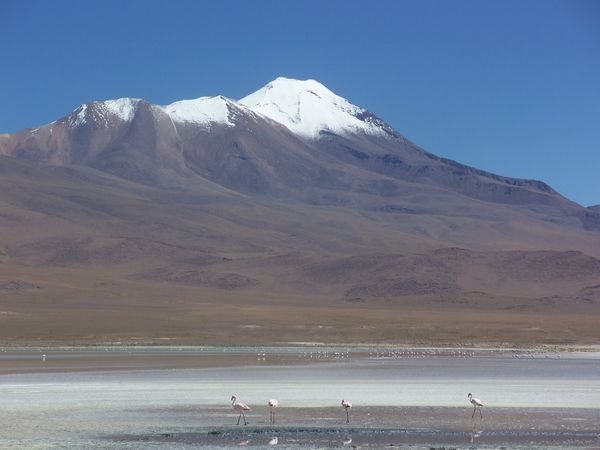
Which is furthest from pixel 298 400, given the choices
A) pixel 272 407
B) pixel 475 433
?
pixel 475 433

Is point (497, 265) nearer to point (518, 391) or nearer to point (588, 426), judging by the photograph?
point (518, 391)

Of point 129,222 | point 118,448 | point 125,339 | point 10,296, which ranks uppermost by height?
point 129,222

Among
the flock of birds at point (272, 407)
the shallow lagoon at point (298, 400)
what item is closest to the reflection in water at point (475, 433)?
the shallow lagoon at point (298, 400)

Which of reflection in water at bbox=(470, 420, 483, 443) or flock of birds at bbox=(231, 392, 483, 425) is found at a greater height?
flock of birds at bbox=(231, 392, 483, 425)

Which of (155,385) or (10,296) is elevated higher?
(10,296)

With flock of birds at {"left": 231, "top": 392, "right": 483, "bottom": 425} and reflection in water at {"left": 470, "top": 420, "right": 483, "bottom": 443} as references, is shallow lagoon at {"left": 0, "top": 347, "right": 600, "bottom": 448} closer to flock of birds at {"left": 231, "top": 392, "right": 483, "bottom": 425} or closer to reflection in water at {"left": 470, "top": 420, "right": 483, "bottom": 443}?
reflection in water at {"left": 470, "top": 420, "right": 483, "bottom": 443}

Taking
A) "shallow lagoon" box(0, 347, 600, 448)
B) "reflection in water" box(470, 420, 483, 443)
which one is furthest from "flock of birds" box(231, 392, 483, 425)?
"reflection in water" box(470, 420, 483, 443)

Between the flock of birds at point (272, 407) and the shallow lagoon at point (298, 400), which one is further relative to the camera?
the flock of birds at point (272, 407)

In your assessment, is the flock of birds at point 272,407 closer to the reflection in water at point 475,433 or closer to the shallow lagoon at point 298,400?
the shallow lagoon at point 298,400

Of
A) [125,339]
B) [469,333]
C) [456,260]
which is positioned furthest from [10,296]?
[456,260]
